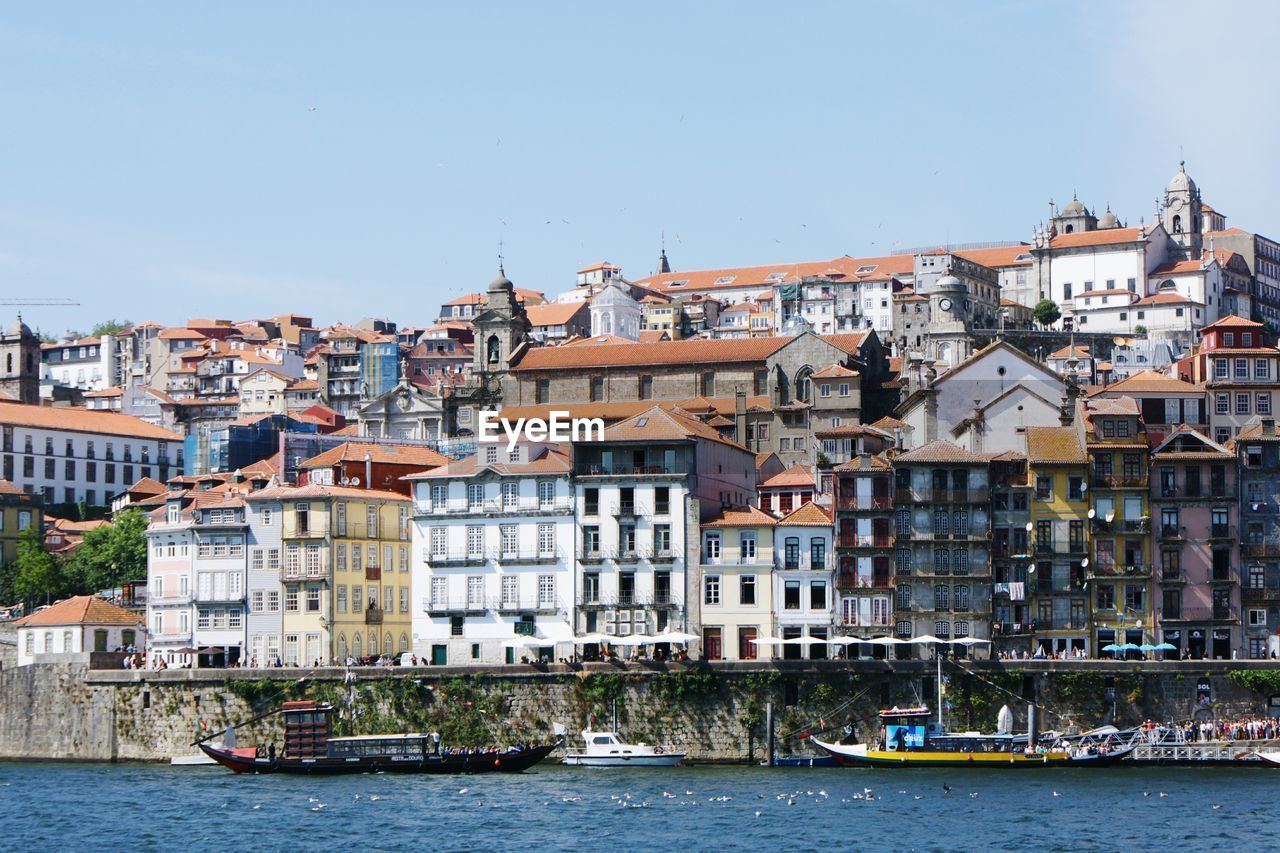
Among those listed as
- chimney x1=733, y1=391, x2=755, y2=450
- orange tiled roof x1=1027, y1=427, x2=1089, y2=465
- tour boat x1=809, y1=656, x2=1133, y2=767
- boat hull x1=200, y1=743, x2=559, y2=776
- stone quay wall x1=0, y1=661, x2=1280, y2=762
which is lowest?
boat hull x1=200, y1=743, x2=559, y2=776

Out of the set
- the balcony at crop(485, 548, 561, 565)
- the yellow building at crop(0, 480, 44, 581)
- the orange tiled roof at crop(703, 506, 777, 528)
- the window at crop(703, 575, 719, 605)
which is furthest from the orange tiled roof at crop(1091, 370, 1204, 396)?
the yellow building at crop(0, 480, 44, 581)

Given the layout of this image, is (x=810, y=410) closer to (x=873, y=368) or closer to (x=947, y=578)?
(x=873, y=368)

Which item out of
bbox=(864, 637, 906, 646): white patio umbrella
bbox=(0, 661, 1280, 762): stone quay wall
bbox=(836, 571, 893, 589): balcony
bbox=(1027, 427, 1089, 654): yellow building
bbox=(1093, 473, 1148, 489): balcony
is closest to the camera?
bbox=(0, 661, 1280, 762): stone quay wall

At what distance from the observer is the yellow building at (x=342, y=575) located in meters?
98.9

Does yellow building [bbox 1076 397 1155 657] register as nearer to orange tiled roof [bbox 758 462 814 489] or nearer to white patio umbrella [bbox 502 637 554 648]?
orange tiled roof [bbox 758 462 814 489]

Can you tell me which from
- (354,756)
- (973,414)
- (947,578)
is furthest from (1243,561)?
(354,756)

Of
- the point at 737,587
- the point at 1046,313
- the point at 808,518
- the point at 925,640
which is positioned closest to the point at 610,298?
the point at 1046,313

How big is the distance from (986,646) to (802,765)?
11.0 m

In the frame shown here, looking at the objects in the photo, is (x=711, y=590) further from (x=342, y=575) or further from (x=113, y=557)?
(x=113, y=557)

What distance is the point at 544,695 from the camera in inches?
→ 3499

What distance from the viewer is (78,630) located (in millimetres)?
103062

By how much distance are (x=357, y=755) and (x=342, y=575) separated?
583 inches

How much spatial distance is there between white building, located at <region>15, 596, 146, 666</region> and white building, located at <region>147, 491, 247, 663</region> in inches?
95.2

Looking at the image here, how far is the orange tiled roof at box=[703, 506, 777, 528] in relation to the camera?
9324cm
